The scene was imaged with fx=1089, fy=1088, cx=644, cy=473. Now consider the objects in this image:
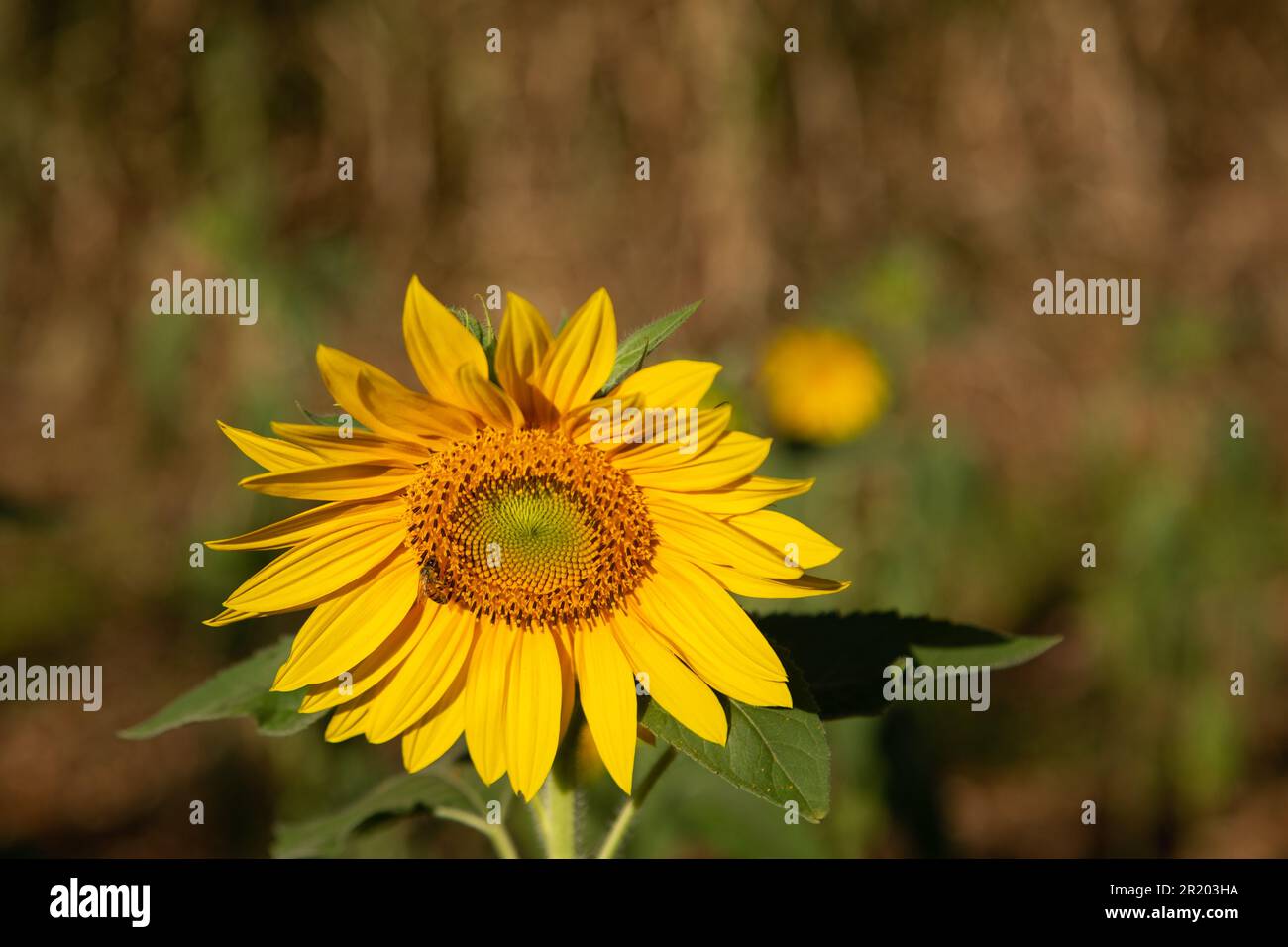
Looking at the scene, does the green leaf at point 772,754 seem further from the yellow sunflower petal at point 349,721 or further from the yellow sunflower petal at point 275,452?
the yellow sunflower petal at point 275,452

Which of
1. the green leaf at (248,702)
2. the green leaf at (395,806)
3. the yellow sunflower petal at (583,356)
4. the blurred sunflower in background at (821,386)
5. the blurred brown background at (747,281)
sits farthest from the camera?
the blurred brown background at (747,281)

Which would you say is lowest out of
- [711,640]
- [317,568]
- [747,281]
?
[711,640]

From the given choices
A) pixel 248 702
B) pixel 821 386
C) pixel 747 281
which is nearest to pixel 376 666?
pixel 248 702

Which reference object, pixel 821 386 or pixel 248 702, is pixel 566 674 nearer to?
pixel 248 702

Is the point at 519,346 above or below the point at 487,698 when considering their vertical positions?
above

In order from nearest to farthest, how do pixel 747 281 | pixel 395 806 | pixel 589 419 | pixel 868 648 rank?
pixel 589 419 → pixel 868 648 → pixel 395 806 → pixel 747 281

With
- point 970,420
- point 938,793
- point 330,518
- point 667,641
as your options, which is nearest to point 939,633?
point 667,641

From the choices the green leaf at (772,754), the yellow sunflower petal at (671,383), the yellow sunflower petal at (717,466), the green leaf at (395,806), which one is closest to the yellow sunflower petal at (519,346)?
the yellow sunflower petal at (671,383)
